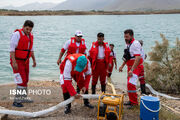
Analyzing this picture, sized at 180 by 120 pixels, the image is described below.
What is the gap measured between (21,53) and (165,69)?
237 inches

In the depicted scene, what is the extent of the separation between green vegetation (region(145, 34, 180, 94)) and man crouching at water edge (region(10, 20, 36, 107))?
5.59 meters

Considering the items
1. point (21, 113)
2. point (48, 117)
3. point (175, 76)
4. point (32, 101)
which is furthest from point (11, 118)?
point (175, 76)

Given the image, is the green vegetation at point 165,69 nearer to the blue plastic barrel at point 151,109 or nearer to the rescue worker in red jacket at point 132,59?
the rescue worker in red jacket at point 132,59

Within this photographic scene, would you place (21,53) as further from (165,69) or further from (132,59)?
(165,69)

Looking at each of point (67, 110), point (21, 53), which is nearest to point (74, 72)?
point (67, 110)

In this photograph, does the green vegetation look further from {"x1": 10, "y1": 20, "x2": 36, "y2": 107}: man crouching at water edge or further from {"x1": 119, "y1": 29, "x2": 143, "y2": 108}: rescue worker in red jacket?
{"x1": 10, "y1": 20, "x2": 36, "y2": 107}: man crouching at water edge

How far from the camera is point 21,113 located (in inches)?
185

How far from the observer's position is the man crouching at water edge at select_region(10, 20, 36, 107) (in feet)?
17.3

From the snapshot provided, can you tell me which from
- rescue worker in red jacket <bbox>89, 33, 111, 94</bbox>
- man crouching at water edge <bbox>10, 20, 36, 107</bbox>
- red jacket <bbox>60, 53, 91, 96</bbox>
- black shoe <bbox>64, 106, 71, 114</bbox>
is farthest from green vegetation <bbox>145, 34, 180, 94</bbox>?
man crouching at water edge <bbox>10, 20, 36, 107</bbox>

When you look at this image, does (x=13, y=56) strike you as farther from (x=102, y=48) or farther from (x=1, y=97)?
(x=102, y=48)

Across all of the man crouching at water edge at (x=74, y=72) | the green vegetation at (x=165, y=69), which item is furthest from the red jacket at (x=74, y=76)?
the green vegetation at (x=165, y=69)

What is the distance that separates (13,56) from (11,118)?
4.85ft

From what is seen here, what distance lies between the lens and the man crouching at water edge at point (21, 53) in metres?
5.28

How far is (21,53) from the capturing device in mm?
5445
